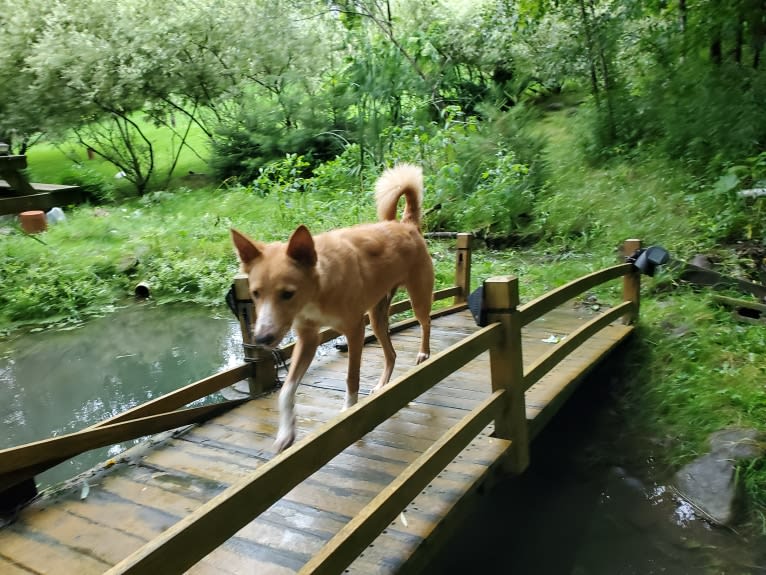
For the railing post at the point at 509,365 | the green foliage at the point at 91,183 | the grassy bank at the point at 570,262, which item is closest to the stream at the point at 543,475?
the grassy bank at the point at 570,262

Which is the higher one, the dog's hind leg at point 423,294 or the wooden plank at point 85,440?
the dog's hind leg at point 423,294

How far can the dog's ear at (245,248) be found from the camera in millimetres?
2904

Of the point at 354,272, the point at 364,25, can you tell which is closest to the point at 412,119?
the point at 364,25

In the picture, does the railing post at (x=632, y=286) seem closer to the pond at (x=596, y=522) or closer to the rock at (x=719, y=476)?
the pond at (x=596, y=522)

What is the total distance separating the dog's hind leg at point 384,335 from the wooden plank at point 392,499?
110 cm

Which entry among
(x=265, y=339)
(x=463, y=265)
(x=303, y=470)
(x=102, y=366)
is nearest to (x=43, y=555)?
(x=265, y=339)

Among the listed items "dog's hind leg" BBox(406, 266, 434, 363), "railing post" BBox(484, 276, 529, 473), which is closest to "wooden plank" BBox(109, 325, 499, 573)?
"railing post" BBox(484, 276, 529, 473)

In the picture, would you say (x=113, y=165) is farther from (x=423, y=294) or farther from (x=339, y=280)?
(x=339, y=280)

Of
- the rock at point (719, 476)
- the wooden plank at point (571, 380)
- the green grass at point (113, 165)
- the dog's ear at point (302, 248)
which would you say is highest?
the green grass at point (113, 165)

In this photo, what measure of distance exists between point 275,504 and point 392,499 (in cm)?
86

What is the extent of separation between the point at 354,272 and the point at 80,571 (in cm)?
192

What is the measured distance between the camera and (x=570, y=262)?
24.4 ft

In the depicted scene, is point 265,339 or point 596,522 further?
point 596,522

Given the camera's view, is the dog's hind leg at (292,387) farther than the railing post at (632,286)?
No
